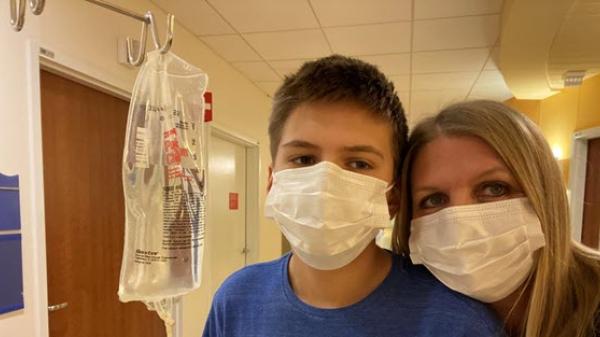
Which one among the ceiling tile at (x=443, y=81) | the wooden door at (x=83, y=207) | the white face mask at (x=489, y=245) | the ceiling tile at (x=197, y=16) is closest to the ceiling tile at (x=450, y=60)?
the ceiling tile at (x=443, y=81)

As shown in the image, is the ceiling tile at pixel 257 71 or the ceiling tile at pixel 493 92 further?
the ceiling tile at pixel 493 92

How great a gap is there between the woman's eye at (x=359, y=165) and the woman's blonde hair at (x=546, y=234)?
201 millimetres

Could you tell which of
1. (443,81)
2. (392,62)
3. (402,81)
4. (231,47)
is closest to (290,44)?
(231,47)

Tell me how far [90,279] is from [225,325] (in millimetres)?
1300

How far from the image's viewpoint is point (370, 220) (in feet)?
2.66

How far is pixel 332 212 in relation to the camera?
2.62 feet

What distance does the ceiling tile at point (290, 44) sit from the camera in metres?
2.68

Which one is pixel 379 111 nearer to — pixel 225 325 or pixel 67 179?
pixel 225 325

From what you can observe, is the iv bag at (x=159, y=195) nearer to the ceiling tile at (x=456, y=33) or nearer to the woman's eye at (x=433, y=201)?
the woman's eye at (x=433, y=201)

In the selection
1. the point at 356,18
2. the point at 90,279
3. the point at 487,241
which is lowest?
the point at 90,279

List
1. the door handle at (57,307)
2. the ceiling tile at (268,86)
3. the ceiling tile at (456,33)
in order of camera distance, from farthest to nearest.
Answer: the ceiling tile at (268,86), the ceiling tile at (456,33), the door handle at (57,307)

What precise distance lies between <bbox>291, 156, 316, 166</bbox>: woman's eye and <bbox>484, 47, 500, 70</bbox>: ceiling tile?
8.91ft

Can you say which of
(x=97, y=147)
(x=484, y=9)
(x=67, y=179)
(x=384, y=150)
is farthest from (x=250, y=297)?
(x=484, y=9)

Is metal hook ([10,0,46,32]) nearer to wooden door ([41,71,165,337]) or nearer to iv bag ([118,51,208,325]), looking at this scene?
iv bag ([118,51,208,325])
